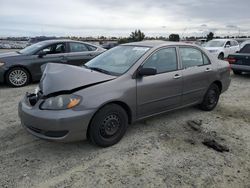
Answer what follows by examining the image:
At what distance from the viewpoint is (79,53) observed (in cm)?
880

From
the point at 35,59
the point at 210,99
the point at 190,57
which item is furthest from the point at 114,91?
the point at 35,59

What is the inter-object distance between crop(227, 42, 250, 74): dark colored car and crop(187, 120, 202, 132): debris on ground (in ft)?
19.0

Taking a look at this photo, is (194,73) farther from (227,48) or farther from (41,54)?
(227,48)

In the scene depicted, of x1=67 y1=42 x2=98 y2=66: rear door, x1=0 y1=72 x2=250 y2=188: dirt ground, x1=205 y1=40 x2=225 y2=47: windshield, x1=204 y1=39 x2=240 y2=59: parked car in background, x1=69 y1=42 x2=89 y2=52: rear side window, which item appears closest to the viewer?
x1=0 y1=72 x2=250 y2=188: dirt ground

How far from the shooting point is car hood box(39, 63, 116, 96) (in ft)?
11.5

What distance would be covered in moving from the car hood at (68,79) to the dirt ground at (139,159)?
3.02 ft

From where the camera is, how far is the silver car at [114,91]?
3418mm

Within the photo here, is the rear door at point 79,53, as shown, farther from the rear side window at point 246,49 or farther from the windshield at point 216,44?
the windshield at point 216,44

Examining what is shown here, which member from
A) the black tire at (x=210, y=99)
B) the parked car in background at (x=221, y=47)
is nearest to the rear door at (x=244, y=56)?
the black tire at (x=210, y=99)

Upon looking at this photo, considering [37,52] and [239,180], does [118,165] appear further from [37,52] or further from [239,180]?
[37,52]

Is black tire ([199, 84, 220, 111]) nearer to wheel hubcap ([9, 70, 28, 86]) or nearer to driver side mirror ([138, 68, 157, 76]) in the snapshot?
driver side mirror ([138, 68, 157, 76])

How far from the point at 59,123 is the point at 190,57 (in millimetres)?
2989

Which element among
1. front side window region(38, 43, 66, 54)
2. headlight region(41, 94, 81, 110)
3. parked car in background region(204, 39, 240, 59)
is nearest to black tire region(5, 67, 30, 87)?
front side window region(38, 43, 66, 54)

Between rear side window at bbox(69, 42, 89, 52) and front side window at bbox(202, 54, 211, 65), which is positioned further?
rear side window at bbox(69, 42, 89, 52)
